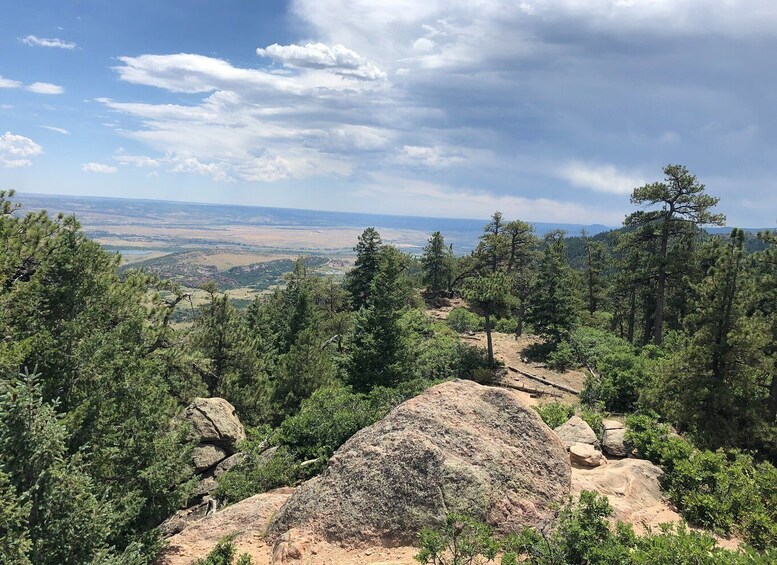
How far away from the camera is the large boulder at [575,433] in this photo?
11.5m

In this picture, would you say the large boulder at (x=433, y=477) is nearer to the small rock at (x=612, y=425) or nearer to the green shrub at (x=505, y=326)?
the small rock at (x=612, y=425)

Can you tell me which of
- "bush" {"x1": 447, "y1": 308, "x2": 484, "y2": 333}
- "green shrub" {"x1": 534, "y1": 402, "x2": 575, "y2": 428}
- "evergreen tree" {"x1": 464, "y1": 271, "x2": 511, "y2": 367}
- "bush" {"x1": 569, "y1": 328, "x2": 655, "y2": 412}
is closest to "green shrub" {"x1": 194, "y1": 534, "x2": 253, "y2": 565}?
"green shrub" {"x1": 534, "y1": 402, "x2": 575, "y2": 428}

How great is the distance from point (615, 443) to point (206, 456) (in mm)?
12765

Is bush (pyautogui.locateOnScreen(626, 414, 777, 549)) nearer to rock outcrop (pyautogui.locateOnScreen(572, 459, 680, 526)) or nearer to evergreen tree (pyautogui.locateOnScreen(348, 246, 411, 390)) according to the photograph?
rock outcrop (pyautogui.locateOnScreen(572, 459, 680, 526))

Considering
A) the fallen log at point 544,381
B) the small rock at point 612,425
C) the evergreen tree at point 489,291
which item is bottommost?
the fallen log at point 544,381

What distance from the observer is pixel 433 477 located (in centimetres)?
773

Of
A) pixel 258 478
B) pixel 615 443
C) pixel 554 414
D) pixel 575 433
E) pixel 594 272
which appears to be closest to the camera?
pixel 258 478

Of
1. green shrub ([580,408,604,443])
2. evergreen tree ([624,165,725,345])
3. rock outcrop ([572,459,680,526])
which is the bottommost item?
green shrub ([580,408,604,443])

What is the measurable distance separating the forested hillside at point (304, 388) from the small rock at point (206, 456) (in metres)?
1.43

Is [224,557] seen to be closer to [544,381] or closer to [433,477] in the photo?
[433,477]

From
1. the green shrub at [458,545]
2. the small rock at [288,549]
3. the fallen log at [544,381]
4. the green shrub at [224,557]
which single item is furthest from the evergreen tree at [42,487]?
the fallen log at [544,381]

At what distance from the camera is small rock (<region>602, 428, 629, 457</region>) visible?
1144cm

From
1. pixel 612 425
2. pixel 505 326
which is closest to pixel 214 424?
pixel 612 425

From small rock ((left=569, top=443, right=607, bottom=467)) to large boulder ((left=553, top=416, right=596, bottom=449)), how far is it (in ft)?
0.86
